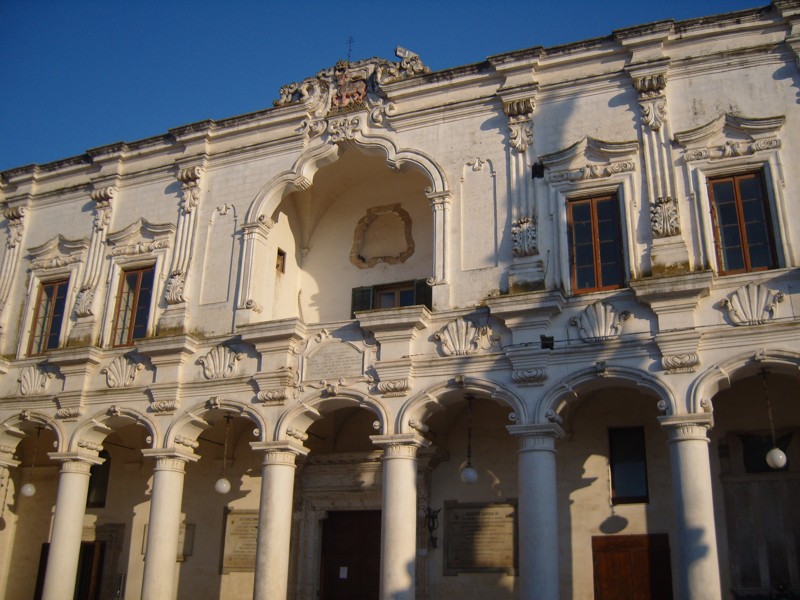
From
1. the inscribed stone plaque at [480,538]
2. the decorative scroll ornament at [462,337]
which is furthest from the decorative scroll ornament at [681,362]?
the inscribed stone plaque at [480,538]

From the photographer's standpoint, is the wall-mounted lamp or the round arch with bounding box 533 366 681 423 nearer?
the round arch with bounding box 533 366 681 423

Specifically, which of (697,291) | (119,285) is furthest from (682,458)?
(119,285)

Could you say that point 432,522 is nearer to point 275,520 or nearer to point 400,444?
point 400,444

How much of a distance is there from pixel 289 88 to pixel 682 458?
10821mm

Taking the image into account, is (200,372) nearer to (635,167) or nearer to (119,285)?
(119,285)

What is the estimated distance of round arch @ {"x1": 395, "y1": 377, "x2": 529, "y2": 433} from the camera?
13852 millimetres

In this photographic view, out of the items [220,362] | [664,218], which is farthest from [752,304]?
[220,362]

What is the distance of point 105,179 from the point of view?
19297 millimetres

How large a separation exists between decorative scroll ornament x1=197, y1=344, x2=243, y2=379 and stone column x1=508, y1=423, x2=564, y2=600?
552cm

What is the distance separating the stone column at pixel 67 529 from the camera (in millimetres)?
15953

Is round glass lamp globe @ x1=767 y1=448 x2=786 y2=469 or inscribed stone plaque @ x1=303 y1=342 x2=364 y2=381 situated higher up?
inscribed stone plaque @ x1=303 y1=342 x2=364 y2=381

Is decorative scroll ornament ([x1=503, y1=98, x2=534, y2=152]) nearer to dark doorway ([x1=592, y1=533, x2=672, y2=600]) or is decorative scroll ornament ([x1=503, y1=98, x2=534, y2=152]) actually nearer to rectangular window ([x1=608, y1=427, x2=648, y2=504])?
rectangular window ([x1=608, y1=427, x2=648, y2=504])

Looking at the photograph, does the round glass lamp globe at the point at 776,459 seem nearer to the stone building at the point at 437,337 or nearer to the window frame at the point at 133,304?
the stone building at the point at 437,337

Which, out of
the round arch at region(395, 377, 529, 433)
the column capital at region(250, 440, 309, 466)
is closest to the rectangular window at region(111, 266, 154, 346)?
the column capital at region(250, 440, 309, 466)
